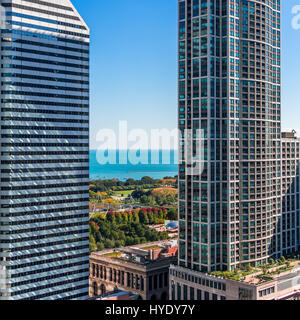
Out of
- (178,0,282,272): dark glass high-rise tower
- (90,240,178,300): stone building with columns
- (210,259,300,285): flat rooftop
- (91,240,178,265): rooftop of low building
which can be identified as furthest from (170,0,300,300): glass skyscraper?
(91,240,178,265): rooftop of low building

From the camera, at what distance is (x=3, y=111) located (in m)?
24.7

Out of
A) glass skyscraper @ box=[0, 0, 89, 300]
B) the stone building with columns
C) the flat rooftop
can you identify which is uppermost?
glass skyscraper @ box=[0, 0, 89, 300]

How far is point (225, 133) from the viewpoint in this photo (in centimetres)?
2509

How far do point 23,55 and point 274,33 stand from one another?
632 inches

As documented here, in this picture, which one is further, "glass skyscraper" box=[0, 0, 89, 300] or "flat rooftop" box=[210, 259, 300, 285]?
"glass skyscraper" box=[0, 0, 89, 300]

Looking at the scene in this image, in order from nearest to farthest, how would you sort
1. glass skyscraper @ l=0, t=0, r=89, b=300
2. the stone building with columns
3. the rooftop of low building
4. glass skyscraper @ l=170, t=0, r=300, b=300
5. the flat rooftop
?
the flat rooftop → glass skyscraper @ l=170, t=0, r=300, b=300 → glass skyscraper @ l=0, t=0, r=89, b=300 → the stone building with columns → the rooftop of low building

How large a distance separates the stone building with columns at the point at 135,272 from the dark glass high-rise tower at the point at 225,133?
111 inches

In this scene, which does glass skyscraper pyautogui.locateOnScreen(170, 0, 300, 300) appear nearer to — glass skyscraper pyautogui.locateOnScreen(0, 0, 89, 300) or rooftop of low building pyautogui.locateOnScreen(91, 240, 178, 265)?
rooftop of low building pyautogui.locateOnScreen(91, 240, 178, 265)

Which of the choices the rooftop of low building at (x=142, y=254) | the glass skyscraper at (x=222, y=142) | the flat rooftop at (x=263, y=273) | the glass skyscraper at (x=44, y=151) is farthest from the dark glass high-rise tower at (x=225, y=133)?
the glass skyscraper at (x=44, y=151)

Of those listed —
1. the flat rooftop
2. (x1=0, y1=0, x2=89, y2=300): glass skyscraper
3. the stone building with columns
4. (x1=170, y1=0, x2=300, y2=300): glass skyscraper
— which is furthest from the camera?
the stone building with columns

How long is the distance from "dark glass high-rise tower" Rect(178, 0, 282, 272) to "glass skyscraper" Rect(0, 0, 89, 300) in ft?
22.4

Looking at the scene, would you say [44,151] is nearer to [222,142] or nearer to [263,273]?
[222,142]

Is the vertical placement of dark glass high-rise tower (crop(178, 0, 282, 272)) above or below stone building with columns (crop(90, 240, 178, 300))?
above

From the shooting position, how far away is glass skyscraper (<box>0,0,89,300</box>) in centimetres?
2466
